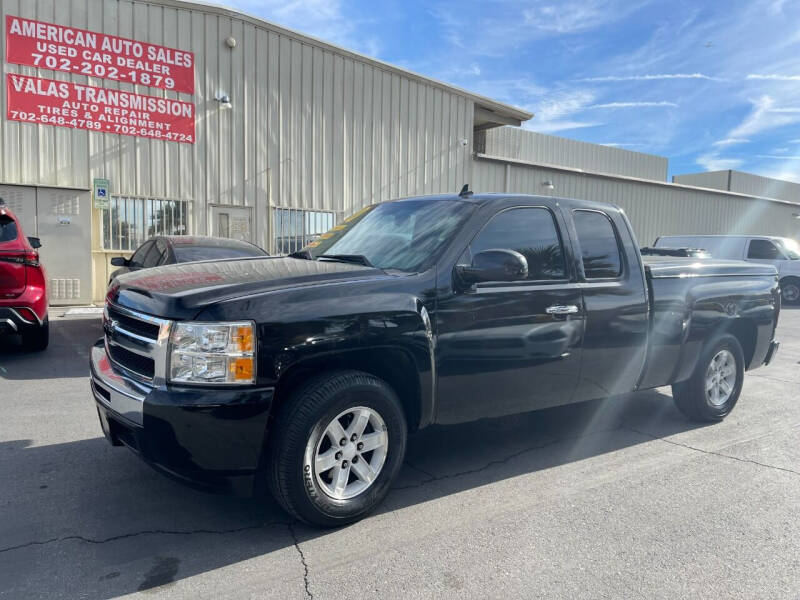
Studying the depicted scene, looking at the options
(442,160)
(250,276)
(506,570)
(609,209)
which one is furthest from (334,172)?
(506,570)

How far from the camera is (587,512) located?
3508mm

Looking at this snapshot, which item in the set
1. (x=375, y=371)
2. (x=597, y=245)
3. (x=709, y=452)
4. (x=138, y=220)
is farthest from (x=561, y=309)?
(x=138, y=220)

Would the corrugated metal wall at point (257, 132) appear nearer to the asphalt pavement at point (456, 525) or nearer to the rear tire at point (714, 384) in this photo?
the asphalt pavement at point (456, 525)

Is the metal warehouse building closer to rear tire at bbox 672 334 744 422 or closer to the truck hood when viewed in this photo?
the truck hood

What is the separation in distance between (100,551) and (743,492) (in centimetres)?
374

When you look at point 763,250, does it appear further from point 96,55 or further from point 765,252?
point 96,55

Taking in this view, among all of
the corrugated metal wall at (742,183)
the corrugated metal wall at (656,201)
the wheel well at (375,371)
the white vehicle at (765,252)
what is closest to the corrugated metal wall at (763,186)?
the corrugated metal wall at (742,183)

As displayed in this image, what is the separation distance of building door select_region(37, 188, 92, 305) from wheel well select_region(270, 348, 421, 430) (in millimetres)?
11351

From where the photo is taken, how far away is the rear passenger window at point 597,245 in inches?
173

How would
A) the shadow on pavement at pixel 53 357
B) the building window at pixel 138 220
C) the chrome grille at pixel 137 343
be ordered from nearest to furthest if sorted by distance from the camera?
the chrome grille at pixel 137 343
the shadow on pavement at pixel 53 357
the building window at pixel 138 220

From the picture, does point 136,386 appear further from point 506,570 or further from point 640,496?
point 640,496

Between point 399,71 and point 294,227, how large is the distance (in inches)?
203

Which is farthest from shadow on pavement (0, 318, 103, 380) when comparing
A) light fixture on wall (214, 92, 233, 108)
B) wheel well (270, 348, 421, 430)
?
light fixture on wall (214, 92, 233, 108)

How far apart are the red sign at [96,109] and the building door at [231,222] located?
1.71 meters
